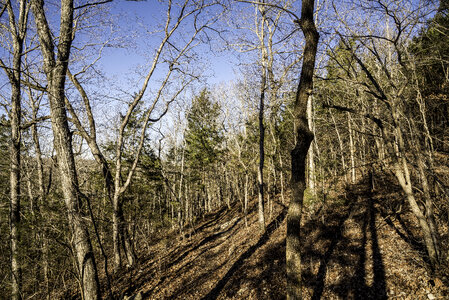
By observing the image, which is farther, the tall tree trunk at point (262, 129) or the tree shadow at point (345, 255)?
the tall tree trunk at point (262, 129)

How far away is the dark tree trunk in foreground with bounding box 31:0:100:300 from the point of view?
4.31 meters

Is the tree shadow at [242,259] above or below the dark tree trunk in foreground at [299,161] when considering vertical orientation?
below

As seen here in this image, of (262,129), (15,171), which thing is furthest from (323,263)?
(15,171)

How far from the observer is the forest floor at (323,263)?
5488 mm

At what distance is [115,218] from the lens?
7.94 metres

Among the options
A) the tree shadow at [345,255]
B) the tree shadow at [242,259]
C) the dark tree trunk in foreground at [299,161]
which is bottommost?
the tree shadow at [242,259]

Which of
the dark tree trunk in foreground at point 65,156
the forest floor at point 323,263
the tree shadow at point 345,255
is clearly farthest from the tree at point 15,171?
the tree shadow at point 345,255

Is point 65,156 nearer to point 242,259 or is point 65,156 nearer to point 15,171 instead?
point 15,171

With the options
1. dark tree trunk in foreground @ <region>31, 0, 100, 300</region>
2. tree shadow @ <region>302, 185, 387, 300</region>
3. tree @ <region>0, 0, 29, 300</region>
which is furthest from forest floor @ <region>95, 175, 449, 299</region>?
tree @ <region>0, 0, 29, 300</region>

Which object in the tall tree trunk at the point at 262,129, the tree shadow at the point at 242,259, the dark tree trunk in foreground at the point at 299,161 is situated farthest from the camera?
the tall tree trunk at the point at 262,129

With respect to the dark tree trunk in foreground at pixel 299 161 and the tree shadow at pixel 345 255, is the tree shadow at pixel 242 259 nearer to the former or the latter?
the tree shadow at pixel 345 255

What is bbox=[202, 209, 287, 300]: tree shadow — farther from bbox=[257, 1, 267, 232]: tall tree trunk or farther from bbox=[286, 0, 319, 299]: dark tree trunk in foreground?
bbox=[286, 0, 319, 299]: dark tree trunk in foreground

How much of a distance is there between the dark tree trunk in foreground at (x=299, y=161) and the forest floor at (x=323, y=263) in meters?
2.37

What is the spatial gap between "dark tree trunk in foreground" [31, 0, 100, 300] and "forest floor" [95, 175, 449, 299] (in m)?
2.69
